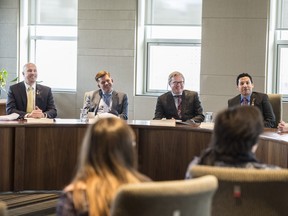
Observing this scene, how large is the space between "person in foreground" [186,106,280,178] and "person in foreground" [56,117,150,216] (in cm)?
56

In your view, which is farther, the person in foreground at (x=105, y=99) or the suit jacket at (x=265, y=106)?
the person in foreground at (x=105, y=99)

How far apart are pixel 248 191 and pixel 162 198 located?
2.55 feet

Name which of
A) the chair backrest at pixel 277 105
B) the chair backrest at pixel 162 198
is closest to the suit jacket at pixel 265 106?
the chair backrest at pixel 277 105

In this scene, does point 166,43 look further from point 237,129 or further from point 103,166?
point 103,166

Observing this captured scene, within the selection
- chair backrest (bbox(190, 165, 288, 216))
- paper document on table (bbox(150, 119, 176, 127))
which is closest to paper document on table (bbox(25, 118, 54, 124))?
paper document on table (bbox(150, 119, 176, 127))

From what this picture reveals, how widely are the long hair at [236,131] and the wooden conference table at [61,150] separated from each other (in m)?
2.90

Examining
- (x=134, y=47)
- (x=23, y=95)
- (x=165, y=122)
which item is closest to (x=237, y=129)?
(x=165, y=122)

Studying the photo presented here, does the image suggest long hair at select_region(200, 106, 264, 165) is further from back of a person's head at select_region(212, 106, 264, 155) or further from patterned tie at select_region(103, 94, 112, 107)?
patterned tie at select_region(103, 94, 112, 107)

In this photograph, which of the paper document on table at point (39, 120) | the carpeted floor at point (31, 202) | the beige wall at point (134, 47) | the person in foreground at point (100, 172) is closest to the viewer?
the person in foreground at point (100, 172)

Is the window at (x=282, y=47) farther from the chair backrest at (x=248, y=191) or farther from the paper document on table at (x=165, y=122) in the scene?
the chair backrest at (x=248, y=191)

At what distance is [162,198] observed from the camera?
6.84ft

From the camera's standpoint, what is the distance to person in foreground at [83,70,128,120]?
263 inches

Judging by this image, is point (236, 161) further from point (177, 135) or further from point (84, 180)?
point (177, 135)

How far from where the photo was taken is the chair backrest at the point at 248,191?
8.64ft
